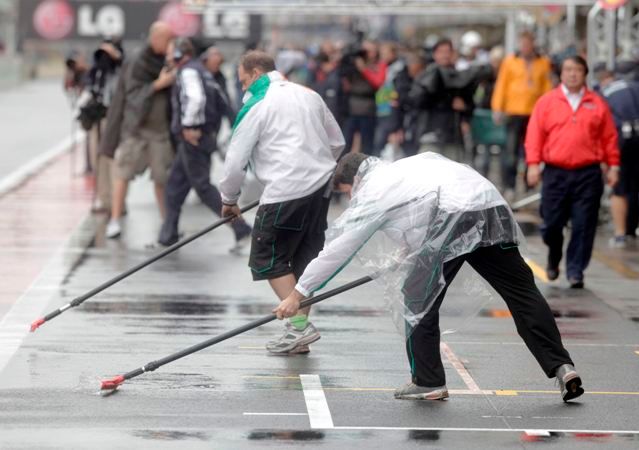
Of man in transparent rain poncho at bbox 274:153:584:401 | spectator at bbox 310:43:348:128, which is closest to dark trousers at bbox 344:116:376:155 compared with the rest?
spectator at bbox 310:43:348:128

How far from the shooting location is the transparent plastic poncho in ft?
24.3

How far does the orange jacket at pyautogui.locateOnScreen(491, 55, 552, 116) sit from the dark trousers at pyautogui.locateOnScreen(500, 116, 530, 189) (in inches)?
3.6

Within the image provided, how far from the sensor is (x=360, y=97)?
19703 mm

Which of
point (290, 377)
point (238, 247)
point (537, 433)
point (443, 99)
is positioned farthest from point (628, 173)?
point (537, 433)

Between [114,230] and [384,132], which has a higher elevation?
[384,132]

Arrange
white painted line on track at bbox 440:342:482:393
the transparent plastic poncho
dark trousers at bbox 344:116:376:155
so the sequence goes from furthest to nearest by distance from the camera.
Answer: dark trousers at bbox 344:116:376:155 < white painted line on track at bbox 440:342:482:393 < the transparent plastic poncho

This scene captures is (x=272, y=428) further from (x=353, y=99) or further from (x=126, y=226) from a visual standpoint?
(x=353, y=99)

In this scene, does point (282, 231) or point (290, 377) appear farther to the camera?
point (282, 231)

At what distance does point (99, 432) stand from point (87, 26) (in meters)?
41.0

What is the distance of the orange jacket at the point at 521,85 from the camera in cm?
1795

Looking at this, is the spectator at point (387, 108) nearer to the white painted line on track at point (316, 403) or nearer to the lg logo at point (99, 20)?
the white painted line on track at point (316, 403)

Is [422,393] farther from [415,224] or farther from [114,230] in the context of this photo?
[114,230]

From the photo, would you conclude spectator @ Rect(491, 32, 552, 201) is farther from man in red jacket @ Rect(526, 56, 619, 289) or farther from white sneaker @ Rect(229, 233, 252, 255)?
man in red jacket @ Rect(526, 56, 619, 289)

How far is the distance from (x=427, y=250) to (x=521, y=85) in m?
10.8
